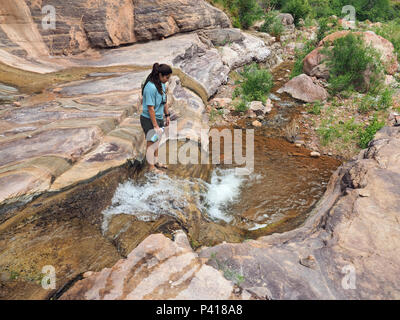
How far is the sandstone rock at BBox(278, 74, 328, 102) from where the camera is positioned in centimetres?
779

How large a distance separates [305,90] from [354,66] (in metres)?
1.49

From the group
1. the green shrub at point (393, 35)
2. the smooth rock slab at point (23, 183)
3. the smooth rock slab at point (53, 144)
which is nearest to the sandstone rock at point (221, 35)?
the green shrub at point (393, 35)

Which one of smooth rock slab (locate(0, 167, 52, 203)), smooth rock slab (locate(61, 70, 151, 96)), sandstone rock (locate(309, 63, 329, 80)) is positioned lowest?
sandstone rock (locate(309, 63, 329, 80))

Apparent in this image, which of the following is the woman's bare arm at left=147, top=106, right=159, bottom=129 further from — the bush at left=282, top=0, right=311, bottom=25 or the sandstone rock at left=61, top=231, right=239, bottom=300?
the bush at left=282, top=0, right=311, bottom=25

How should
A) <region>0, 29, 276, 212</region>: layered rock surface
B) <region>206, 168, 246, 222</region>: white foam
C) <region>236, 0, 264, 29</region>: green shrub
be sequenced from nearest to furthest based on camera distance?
<region>0, 29, 276, 212</region>: layered rock surface < <region>206, 168, 246, 222</region>: white foam < <region>236, 0, 264, 29</region>: green shrub

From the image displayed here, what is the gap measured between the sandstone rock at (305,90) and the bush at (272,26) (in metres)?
5.80

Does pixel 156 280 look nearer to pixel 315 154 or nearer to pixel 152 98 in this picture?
pixel 152 98

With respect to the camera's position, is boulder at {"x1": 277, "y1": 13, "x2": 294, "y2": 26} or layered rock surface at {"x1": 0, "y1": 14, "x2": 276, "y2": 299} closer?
layered rock surface at {"x1": 0, "y1": 14, "x2": 276, "y2": 299}

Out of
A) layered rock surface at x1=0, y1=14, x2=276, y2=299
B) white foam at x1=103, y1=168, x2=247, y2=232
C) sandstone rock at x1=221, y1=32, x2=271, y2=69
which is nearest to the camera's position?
layered rock surface at x1=0, y1=14, x2=276, y2=299

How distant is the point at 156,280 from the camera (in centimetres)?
237

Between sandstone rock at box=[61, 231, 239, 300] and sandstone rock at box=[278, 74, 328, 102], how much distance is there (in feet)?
21.8

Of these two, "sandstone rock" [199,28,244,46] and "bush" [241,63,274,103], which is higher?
"sandstone rock" [199,28,244,46]

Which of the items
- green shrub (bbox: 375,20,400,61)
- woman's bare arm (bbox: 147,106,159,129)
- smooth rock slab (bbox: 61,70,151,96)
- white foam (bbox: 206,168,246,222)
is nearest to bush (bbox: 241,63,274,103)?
smooth rock slab (bbox: 61,70,151,96)
